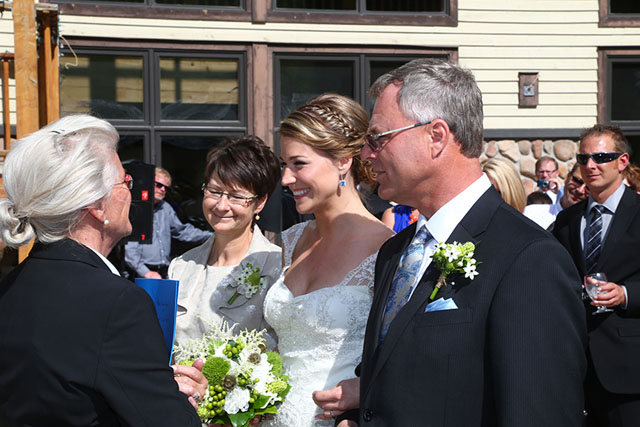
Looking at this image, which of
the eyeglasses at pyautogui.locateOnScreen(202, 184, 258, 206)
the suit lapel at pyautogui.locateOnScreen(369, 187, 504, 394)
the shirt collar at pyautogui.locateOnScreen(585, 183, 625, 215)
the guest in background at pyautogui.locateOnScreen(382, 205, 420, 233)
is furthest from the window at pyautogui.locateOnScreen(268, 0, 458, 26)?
the suit lapel at pyautogui.locateOnScreen(369, 187, 504, 394)

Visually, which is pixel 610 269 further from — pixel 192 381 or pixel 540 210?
pixel 540 210

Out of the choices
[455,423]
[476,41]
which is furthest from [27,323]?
[476,41]

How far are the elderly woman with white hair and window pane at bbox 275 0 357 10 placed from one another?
7192 mm

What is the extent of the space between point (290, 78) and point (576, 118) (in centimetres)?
398

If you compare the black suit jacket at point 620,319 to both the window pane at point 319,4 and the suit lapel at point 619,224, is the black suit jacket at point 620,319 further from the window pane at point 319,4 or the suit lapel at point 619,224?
the window pane at point 319,4

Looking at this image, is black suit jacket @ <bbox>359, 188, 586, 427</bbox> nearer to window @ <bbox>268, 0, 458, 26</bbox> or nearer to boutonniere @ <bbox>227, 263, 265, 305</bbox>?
boutonniere @ <bbox>227, 263, 265, 305</bbox>

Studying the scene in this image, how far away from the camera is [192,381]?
268 cm

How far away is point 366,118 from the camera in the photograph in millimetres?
3102

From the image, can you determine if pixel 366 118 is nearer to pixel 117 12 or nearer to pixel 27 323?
pixel 27 323

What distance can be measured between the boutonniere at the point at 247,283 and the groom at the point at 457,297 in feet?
3.89

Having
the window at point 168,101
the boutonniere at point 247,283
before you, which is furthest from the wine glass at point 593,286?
the window at point 168,101

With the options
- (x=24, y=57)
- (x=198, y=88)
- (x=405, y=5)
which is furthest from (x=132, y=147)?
(x=24, y=57)

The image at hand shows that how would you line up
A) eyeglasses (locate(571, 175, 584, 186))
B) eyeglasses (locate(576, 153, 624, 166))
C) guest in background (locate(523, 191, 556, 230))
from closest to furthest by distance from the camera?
eyeglasses (locate(576, 153, 624, 166))
eyeglasses (locate(571, 175, 584, 186))
guest in background (locate(523, 191, 556, 230))

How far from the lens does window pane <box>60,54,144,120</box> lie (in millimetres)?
8523
